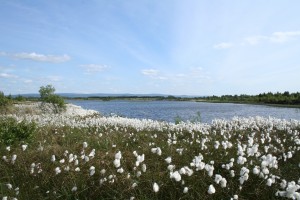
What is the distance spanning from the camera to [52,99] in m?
34.6

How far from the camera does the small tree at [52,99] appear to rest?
34656 mm

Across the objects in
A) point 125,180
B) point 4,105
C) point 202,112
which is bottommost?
point 202,112

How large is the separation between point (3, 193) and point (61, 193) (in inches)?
46.6

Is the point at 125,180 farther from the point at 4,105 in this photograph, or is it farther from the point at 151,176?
the point at 4,105

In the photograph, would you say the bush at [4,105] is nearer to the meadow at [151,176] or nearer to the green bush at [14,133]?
the green bush at [14,133]

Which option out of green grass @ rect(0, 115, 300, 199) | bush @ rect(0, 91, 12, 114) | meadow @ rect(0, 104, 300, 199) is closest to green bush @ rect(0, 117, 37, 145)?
meadow @ rect(0, 104, 300, 199)

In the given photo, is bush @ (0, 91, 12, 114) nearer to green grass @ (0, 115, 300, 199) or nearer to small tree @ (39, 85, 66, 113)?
small tree @ (39, 85, 66, 113)

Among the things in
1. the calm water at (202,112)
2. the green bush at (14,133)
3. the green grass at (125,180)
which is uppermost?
the green bush at (14,133)

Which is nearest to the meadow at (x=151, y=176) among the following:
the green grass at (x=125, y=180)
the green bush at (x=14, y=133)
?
the green grass at (x=125, y=180)

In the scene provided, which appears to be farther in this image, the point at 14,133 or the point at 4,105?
the point at 4,105

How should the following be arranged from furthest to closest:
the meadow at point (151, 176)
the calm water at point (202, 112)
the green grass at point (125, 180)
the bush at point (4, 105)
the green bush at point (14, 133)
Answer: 1. the calm water at point (202, 112)
2. the bush at point (4, 105)
3. the green bush at point (14, 133)
4. the green grass at point (125, 180)
5. the meadow at point (151, 176)

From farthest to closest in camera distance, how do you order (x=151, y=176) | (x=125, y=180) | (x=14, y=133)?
(x=14, y=133) → (x=151, y=176) → (x=125, y=180)

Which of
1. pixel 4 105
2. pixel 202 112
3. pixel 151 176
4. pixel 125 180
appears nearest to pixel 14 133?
pixel 125 180

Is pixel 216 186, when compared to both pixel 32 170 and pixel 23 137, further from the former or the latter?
pixel 23 137
